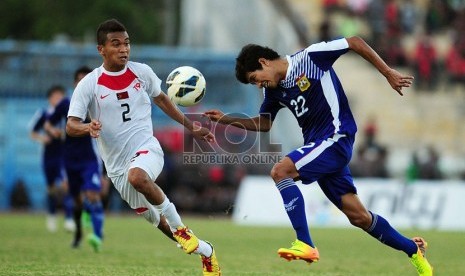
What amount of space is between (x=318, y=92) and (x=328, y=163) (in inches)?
28.9

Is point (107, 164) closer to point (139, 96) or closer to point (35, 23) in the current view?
point (139, 96)

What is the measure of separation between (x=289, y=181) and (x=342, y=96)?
1.11m

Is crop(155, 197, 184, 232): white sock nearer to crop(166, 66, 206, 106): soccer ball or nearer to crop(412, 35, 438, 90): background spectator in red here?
crop(166, 66, 206, 106): soccer ball

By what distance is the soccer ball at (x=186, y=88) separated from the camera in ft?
36.9

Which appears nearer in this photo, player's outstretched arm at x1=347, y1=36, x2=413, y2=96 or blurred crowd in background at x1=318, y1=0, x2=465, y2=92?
player's outstretched arm at x1=347, y1=36, x2=413, y2=96

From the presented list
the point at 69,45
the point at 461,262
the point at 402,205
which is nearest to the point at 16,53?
the point at 69,45

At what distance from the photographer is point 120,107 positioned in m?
11.1

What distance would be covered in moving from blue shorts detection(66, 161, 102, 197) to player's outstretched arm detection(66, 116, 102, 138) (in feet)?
20.0

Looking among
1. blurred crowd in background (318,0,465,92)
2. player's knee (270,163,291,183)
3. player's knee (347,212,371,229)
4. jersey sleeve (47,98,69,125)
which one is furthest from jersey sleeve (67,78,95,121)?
blurred crowd in background (318,0,465,92)

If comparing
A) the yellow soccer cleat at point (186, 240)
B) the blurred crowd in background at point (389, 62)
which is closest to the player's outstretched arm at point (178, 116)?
the yellow soccer cleat at point (186, 240)

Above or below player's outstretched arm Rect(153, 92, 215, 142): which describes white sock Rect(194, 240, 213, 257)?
below

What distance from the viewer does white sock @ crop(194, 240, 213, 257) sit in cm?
1052

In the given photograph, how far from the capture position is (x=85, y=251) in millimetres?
15875

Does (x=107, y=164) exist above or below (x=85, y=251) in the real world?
above
